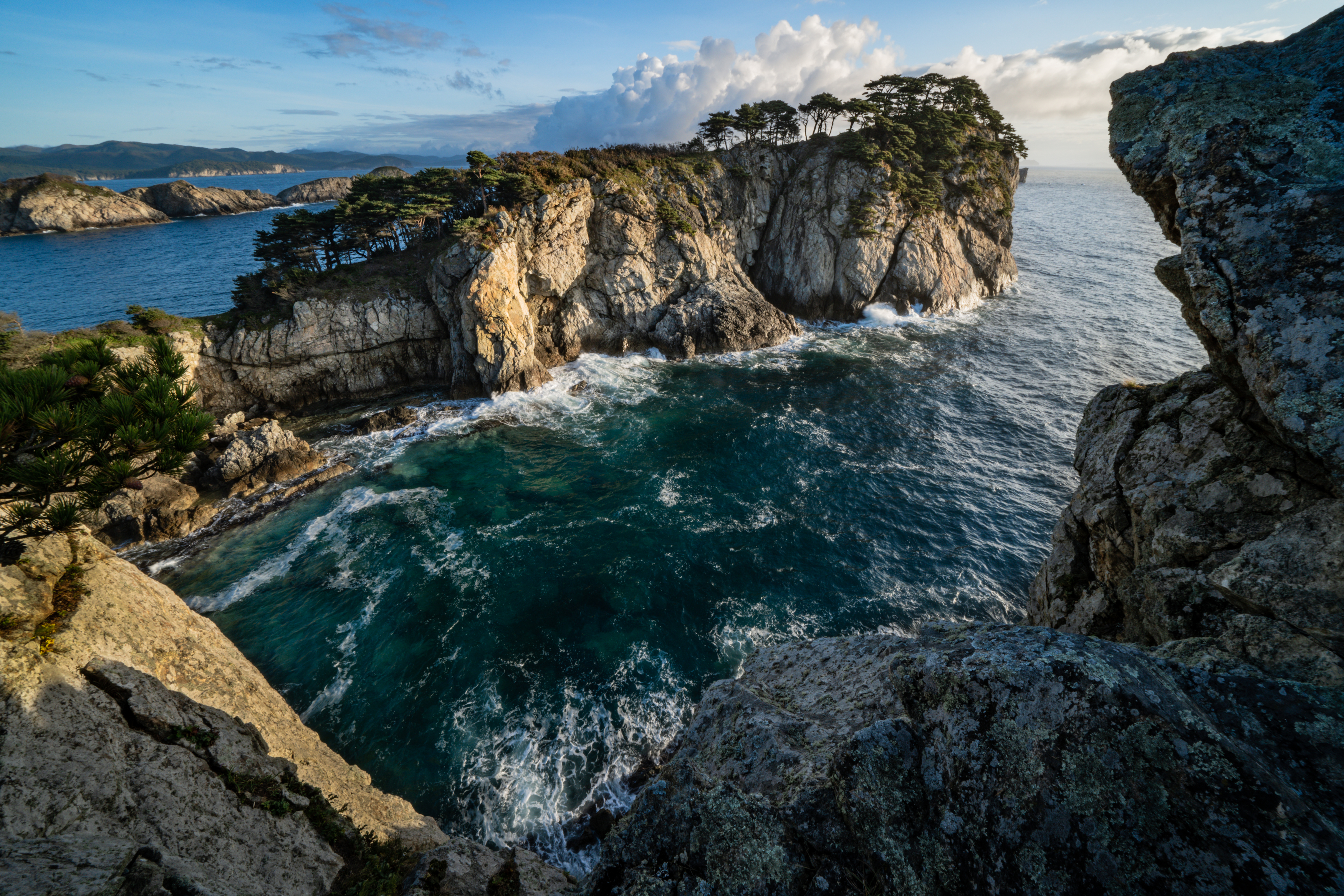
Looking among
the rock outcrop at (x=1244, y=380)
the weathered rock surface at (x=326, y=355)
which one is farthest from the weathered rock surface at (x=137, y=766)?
the weathered rock surface at (x=326, y=355)

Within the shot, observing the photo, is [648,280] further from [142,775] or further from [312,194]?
[312,194]

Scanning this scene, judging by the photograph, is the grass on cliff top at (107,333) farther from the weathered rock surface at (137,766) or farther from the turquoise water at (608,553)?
the weathered rock surface at (137,766)

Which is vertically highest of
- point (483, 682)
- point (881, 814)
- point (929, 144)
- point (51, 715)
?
point (929, 144)

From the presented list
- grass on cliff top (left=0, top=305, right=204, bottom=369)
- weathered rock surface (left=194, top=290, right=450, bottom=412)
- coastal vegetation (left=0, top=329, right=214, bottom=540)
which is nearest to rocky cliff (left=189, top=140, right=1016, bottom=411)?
weathered rock surface (left=194, top=290, right=450, bottom=412)

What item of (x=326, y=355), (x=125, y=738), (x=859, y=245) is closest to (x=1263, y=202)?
(x=125, y=738)

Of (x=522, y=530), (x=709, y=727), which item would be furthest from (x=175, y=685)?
(x=522, y=530)

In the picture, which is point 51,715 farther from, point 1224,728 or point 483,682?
point 1224,728
